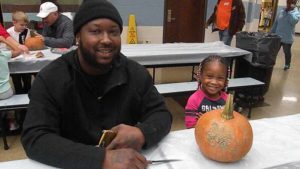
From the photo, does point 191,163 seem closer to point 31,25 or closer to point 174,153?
point 174,153

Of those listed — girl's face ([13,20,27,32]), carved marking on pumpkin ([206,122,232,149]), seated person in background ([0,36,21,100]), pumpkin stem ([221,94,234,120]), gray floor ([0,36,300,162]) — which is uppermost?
girl's face ([13,20,27,32])

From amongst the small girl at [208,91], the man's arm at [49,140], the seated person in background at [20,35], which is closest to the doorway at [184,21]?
the seated person in background at [20,35]

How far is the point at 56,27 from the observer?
12.6ft

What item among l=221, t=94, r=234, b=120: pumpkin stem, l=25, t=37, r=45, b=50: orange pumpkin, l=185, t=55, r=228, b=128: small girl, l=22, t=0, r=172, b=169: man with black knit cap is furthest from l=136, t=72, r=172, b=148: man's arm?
l=25, t=37, r=45, b=50: orange pumpkin

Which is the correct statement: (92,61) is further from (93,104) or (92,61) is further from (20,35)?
(20,35)

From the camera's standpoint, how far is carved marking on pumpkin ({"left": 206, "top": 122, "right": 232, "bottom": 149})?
1.06 meters

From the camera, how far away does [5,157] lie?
2.70 m

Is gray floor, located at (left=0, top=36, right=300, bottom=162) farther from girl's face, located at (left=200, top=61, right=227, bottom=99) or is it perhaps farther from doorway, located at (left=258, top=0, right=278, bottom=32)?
doorway, located at (left=258, top=0, right=278, bottom=32)

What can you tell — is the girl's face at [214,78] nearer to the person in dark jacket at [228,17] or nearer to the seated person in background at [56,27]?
the seated person in background at [56,27]

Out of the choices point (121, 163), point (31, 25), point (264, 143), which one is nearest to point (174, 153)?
point (121, 163)

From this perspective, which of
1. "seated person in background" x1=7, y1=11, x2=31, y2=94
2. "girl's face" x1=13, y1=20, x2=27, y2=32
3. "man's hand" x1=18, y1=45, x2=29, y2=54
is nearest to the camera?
"man's hand" x1=18, y1=45, x2=29, y2=54

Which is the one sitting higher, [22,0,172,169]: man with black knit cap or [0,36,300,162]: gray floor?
[22,0,172,169]: man with black knit cap

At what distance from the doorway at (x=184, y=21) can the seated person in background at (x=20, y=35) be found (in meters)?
3.70

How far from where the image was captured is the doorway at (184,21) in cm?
683
